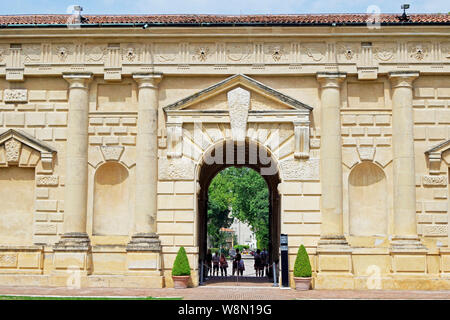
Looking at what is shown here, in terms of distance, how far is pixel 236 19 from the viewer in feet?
73.3

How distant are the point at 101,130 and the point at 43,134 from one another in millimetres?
2084

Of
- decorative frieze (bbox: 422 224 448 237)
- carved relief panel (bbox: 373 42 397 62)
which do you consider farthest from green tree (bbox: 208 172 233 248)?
decorative frieze (bbox: 422 224 448 237)

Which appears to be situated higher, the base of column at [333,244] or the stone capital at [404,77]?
the stone capital at [404,77]

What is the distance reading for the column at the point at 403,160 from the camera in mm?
20094

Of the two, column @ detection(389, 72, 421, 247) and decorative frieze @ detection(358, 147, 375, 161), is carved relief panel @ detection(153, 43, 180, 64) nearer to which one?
decorative frieze @ detection(358, 147, 375, 161)

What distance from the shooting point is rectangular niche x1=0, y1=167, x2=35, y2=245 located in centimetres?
2106

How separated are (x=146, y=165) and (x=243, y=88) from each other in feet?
14.3

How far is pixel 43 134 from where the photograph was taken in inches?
838

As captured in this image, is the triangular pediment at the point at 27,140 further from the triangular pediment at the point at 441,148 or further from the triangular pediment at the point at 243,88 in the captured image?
the triangular pediment at the point at 441,148

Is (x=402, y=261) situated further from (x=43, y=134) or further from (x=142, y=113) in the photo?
(x=43, y=134)

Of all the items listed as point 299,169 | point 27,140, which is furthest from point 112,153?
point 299,169

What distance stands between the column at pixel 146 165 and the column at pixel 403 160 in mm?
8201

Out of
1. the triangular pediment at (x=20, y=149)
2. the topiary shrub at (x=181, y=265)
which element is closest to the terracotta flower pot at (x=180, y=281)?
the topiary shrub at (x=181, y=265)

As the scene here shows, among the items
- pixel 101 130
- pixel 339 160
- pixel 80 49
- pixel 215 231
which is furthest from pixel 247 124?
pixel 215 231
